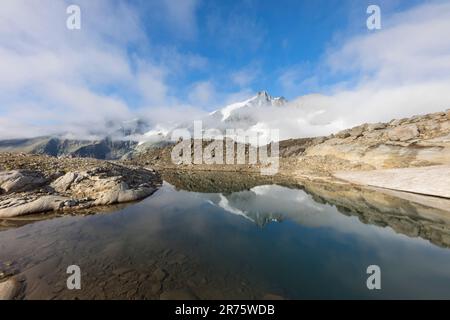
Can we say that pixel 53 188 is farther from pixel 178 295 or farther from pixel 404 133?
pixel 404 133

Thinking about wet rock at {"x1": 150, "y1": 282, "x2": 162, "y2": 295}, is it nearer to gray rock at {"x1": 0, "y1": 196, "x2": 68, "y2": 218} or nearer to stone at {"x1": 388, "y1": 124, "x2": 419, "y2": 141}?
gray rock at {"x1": 0, "y1": 196, "x2": 68, "y2": 218}

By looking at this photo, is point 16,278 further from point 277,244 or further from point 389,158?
point 389,158

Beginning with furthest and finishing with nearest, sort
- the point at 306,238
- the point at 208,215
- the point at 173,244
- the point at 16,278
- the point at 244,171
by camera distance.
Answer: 1. the point at 244,171
2. the point at 208,215
3. the point at 306,238
4. the point at 173,244
5. the point at 16,278

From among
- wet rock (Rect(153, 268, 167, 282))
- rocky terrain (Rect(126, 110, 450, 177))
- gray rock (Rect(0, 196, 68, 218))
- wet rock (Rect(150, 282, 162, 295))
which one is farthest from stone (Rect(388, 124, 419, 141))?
gray rock (Rect(0, 196, 68, 218))

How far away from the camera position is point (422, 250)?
17.9 meters

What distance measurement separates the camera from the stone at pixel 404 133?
186 feet

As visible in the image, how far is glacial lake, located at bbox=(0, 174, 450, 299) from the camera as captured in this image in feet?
38.4

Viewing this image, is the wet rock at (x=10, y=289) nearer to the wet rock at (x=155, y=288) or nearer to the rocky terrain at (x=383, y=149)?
the wet rock at (x=155, y=288)

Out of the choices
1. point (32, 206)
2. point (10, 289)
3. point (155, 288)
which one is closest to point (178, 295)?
point (155, 288)

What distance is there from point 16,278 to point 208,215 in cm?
1700

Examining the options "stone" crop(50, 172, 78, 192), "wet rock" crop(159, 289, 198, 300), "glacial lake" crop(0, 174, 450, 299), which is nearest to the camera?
"wet rock" crop(159, 289, 198, 300)

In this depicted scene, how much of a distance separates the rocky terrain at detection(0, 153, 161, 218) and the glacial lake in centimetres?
309

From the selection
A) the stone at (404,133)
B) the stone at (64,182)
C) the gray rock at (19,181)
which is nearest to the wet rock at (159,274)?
the stone at (64,182)
